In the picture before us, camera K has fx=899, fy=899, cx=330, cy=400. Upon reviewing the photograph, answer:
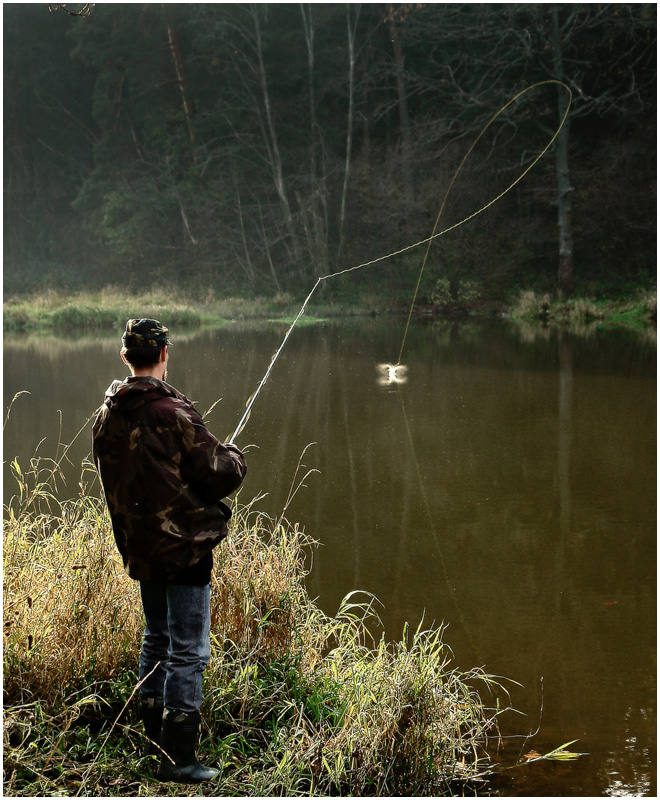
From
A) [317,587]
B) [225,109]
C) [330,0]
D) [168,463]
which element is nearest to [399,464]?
[317,587]

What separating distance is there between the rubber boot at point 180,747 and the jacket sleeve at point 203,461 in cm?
68

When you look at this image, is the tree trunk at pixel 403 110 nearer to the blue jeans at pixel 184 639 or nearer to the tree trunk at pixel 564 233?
the tree trunk at pixel 564 233

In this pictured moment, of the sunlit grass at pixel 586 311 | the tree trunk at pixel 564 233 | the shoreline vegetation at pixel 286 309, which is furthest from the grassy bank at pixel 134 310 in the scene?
the tree trunk at pixel 564 233

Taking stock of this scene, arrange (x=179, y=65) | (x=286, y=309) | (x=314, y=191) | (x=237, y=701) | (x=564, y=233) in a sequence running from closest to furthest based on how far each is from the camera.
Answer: (x=237, y=701), (x=564, y=233), (x=286, y=309), (x=314, y=191), (x=179, y=65)

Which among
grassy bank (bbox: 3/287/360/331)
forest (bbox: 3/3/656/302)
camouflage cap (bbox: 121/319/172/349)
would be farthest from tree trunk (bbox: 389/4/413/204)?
camouflage cap (bbox: 121/319/172/349)

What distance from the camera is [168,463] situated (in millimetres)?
2629

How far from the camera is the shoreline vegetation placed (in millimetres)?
21891

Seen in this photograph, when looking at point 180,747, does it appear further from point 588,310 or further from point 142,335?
point 588,310

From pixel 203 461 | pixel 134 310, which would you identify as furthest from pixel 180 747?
pixel 134 310

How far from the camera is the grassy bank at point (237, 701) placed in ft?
9.40

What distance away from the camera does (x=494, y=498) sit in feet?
23.0

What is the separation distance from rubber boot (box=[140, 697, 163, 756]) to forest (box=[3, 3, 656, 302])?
18.6 meters

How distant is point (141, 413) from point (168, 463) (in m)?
0.17

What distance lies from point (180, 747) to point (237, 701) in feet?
1.88
